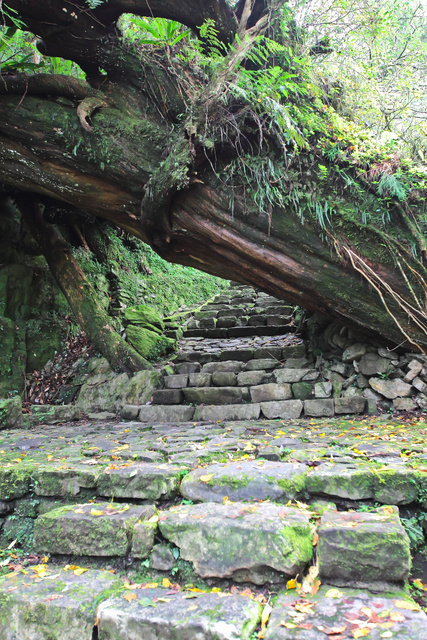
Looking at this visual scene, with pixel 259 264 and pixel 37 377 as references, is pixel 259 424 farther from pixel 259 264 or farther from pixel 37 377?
pixel 37 377

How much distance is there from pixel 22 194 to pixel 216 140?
13.9 ft

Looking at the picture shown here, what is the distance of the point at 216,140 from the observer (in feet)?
14.8

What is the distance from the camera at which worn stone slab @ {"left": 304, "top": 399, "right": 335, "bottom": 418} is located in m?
5.14

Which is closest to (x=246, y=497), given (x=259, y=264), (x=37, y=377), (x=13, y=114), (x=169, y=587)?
(x=169, y=587)

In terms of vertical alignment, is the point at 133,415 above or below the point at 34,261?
below

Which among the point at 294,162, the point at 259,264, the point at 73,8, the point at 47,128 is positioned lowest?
the point at 259,264

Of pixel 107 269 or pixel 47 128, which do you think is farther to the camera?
pixel 107 269

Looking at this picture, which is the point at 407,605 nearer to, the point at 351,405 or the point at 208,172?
the point at 351,405

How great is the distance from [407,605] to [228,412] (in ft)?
12.6

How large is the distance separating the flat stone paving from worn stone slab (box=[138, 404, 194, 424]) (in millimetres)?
2264

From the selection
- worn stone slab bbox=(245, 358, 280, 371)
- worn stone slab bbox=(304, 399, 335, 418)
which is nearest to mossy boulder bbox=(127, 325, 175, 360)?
worn stone slab bbox=(245, 358, 280, 371)

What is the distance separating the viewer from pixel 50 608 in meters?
1.73

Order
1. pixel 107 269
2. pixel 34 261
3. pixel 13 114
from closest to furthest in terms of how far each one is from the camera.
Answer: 1. pixel 13 114
2. pixel 34 261
3. pixel 107 269

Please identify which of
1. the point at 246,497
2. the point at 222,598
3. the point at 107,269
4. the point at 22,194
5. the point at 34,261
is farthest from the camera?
the point at 107,269
